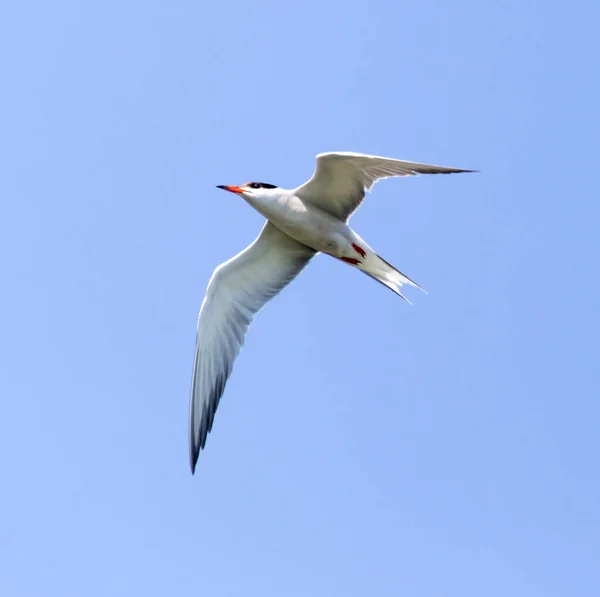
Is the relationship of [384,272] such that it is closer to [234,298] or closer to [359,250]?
[359,250]

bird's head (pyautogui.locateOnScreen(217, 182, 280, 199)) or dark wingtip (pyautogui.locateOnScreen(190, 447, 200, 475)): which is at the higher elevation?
bird's head (pyautogui.locateOnScreen(217, 182, 280, 199))

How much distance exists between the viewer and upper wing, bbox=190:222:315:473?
946cm

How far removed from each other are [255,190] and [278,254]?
92 cm

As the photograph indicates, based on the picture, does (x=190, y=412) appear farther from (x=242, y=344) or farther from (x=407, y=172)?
(x=407, y=172)

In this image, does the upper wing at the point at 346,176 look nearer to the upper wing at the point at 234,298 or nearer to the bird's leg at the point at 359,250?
A: the bird's leg at the point at 359,250

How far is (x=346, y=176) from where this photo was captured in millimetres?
8602

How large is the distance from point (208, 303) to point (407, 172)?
8.83ft

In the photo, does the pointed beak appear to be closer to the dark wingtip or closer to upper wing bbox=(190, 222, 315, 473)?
upper wing bbox=(190, 222, 315, 473)

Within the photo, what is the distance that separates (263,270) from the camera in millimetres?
9656

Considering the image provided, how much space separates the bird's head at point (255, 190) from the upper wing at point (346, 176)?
0.25 m

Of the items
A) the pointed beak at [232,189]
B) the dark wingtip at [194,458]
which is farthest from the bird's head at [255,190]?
the dark wingtip at [194,458]

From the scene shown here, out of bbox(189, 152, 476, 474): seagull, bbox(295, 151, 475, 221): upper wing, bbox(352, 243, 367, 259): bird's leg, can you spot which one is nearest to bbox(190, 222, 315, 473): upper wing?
bbox(189, 152, 476, 474): seagull

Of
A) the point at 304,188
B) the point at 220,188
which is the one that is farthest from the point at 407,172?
the point at 220,188

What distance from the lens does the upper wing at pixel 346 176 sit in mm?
8148
